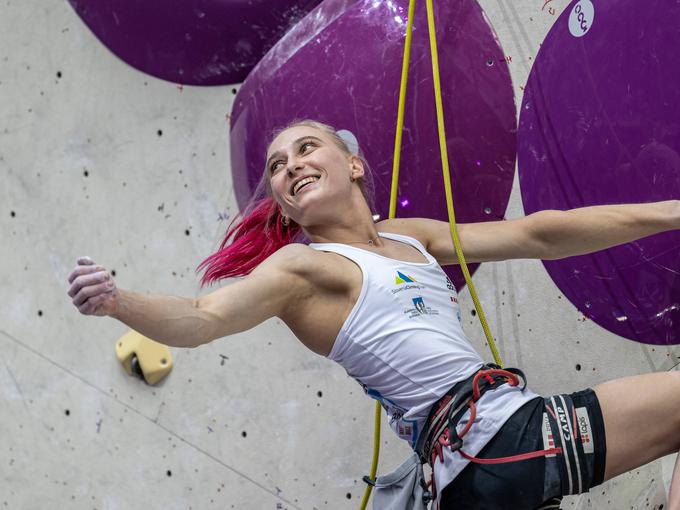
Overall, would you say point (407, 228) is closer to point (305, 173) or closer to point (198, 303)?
point (305, 173)

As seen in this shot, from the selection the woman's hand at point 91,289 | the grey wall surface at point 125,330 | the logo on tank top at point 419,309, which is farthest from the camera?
the grey wall surface at point 125,330

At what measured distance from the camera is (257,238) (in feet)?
5.11

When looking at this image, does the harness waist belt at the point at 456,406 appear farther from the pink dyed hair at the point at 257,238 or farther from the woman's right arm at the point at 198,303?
the pink dyed hair at the point at 257,238

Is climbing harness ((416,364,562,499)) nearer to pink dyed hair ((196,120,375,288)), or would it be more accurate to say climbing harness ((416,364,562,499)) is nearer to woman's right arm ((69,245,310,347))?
woman's right arm ((69,245,310,347))

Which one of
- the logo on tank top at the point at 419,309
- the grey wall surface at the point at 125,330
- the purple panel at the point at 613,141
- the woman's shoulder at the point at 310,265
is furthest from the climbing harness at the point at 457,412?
the grey wall surface at the point at 125,330

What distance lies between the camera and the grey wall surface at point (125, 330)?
205 cm

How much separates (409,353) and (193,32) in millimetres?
1171

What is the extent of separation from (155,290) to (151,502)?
537mm

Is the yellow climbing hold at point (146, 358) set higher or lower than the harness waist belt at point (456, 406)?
higher

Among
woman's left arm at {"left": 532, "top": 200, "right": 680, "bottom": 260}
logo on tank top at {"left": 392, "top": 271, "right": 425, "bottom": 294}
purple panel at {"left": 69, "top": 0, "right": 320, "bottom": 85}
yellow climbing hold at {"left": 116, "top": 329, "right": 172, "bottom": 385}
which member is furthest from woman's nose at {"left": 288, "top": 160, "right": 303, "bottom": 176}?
yellow climbing hold at {"left": 116, "top": 329, "right": 172, "bottom": 385}

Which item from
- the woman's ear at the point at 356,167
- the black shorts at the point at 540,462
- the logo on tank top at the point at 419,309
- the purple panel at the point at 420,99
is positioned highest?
the purple panel at the point at 420,99

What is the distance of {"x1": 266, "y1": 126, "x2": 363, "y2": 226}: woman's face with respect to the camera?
1.40m

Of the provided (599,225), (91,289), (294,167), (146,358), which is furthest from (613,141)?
(146,358)

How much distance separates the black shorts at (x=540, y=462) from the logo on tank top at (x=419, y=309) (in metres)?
0.20
